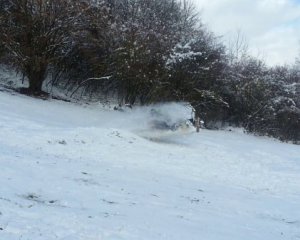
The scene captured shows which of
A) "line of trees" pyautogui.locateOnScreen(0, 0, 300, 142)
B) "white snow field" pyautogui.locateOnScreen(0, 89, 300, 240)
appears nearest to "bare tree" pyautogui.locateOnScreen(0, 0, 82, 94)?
"line of trees" pyautogui.locateOnScreen(0, 0, 300, 142)

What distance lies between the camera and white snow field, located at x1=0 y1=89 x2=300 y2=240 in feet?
22.7

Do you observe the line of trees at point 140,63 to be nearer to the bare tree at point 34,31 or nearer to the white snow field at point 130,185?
the bare tree at point 34,31

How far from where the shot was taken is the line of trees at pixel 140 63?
77.5 feet

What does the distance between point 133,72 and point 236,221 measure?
18.7 metres

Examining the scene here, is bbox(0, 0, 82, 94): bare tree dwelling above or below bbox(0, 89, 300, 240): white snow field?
above

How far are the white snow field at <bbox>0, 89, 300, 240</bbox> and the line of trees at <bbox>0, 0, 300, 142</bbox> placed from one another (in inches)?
159

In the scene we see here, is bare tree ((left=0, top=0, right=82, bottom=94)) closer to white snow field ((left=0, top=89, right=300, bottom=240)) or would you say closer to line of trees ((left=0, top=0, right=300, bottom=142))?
line of trees ((left=0, top=0, right=300, bottom=142))

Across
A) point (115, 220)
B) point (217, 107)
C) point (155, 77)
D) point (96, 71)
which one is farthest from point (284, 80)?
point (115, 220)

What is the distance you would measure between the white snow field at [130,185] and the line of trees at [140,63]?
4.03 m

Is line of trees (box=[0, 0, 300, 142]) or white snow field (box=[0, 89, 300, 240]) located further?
line of trees (box=[0, 0, 300, 142])

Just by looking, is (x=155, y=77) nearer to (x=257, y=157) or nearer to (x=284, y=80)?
(x=257, y=157)

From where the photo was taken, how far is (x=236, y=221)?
916cm

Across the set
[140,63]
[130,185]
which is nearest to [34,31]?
[140,63]

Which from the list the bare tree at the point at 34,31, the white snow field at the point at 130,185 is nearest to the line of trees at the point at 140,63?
the bare tree at the point at 34,31
